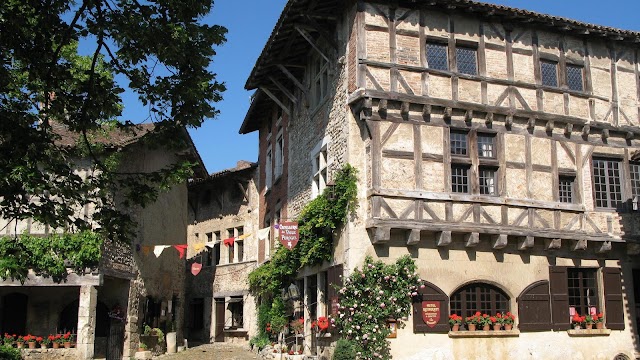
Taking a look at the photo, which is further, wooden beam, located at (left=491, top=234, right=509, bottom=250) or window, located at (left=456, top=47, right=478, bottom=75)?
window, located at (left=456, top=47, right=478, bottom=75)

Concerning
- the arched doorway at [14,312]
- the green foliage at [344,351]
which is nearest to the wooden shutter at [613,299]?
the green foliage at [344,351]

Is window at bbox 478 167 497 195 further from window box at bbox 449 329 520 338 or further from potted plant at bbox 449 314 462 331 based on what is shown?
window box at bbox 449 329 520 338

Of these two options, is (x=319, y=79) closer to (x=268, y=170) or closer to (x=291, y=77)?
(x=291, y=77)

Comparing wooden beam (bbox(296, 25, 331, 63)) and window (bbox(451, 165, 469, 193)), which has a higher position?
wooden beam (bbox(296, 25, 331, 63))

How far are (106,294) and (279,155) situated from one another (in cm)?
756

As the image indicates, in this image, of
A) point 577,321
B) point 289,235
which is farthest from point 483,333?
point 289,235

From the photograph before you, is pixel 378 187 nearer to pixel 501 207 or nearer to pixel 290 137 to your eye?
pixel 501 207

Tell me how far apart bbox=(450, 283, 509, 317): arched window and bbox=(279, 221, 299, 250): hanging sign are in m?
4.18

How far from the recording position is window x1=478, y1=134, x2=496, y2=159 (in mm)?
16031

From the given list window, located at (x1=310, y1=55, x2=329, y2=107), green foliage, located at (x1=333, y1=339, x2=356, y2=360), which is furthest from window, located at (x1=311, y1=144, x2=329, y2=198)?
green foliage, located at (x1=333, y1=339, x2=356, y2=360)

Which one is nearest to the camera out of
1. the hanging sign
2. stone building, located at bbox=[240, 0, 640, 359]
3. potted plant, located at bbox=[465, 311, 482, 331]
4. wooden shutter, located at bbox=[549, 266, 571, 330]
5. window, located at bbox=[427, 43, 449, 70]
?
stone building, located at bbox=[240, 0, 640, 359]

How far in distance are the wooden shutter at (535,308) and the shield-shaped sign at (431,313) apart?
219 centimetres

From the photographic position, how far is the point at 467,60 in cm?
1627

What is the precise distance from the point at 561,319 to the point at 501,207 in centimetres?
308
